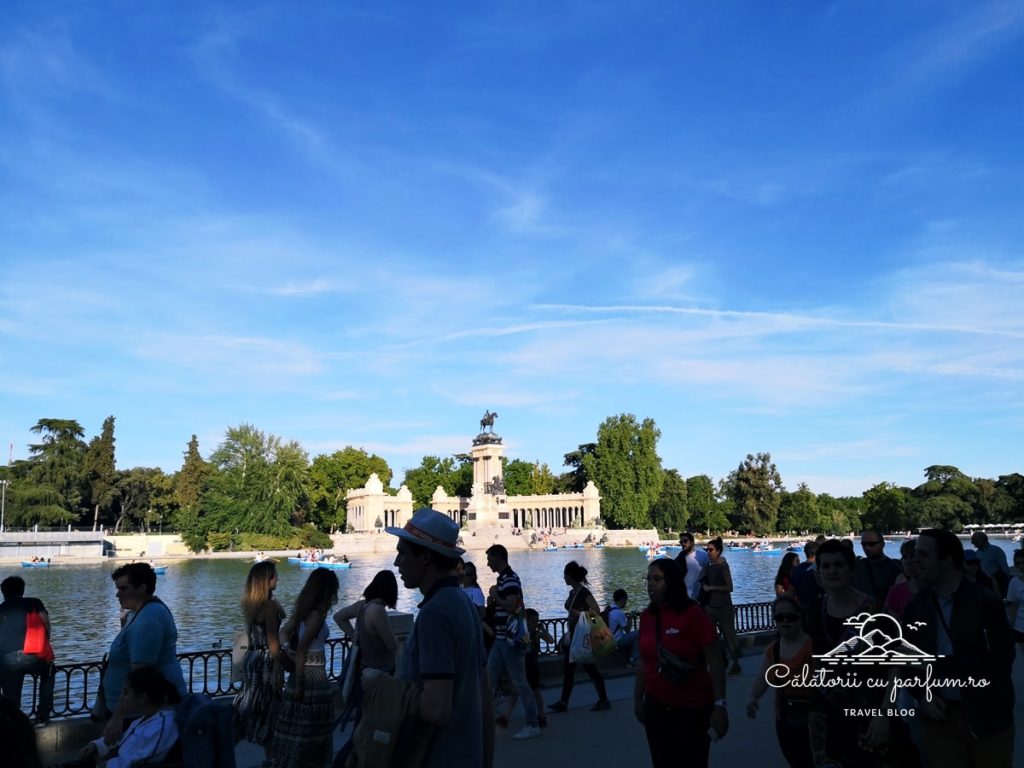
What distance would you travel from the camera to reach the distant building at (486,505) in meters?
98.1

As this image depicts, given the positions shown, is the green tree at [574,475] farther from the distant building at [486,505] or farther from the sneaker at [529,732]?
the sneaker at [529,732]

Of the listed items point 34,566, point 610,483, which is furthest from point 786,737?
point 610,483

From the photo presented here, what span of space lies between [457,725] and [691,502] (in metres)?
118

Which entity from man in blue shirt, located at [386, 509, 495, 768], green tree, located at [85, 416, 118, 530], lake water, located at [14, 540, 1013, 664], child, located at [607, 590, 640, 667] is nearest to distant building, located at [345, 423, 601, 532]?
green tree, located at [85, 416, 118, 530]

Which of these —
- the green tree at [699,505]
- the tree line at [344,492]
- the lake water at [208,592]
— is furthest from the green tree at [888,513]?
the lake water at [208,592]

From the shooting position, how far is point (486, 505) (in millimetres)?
98500

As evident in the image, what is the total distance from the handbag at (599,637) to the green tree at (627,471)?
321 feet

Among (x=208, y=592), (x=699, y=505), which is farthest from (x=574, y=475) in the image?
(x=208, y=592)

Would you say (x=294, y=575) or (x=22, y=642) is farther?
(x=294, y=575)

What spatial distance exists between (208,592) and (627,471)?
246ft

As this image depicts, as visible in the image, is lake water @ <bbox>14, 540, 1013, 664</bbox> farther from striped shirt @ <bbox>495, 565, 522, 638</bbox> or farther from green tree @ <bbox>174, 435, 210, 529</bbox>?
green tree @ <bbox>174, 435, 210, 529</bbox>

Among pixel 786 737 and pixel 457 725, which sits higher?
pixel 457 725

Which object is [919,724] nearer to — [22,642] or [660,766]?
[660,766]

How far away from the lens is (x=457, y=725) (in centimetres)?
363
